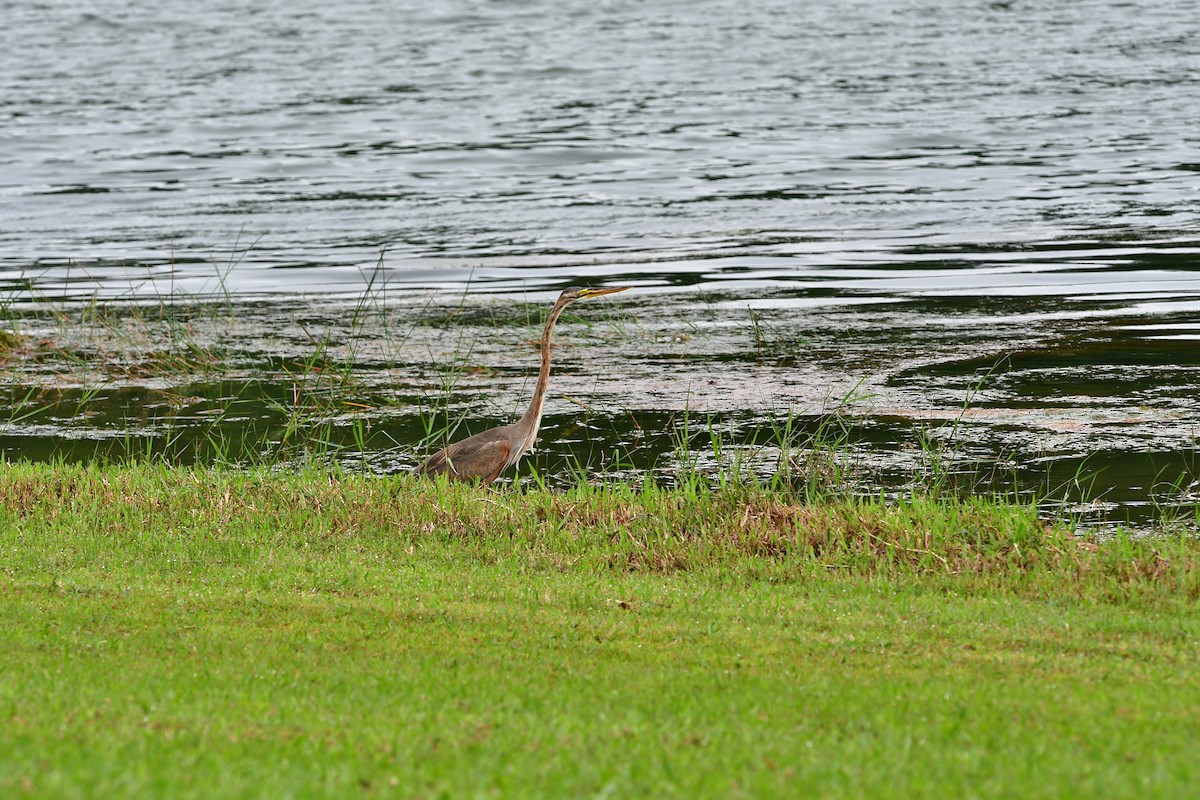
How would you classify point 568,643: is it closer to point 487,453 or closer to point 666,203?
point 487,453

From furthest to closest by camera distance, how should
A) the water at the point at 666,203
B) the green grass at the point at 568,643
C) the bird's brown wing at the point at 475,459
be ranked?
the water at the point at 666,203
the bird's brown wing at the point at 475,459
the green grass at the point at 568,643

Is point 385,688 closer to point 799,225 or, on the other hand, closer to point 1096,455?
point 1096,455

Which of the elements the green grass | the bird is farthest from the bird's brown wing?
the green grass

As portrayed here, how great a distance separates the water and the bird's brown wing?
0.96m

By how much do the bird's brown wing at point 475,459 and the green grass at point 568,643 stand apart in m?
0.48

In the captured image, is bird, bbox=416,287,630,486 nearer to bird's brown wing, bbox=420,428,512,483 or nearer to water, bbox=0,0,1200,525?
bird's brown wing, bbox=420,428,512,483

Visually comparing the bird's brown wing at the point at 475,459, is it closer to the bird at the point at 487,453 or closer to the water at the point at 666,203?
the bird at the point at 487,453

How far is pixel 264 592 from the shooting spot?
671 centimetres

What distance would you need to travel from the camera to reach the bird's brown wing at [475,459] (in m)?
9.22

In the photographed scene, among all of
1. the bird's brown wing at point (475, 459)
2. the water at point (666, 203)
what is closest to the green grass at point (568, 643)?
the bird's brown wing at point (475, 459)

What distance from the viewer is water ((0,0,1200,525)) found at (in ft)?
37.9

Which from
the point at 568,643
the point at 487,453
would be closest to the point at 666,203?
the point at 487,453

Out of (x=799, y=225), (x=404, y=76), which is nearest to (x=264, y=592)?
(x=799, y=225)

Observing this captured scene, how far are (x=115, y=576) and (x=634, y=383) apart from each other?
19.0 ft
